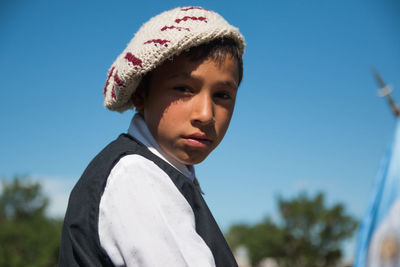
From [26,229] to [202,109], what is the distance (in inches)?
1484

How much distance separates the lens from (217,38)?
161cm

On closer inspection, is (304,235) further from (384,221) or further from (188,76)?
(188,76)

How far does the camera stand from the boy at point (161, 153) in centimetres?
115

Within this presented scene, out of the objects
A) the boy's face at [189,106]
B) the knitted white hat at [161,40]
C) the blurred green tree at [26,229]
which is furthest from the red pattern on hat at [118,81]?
the blurred green tree at [26,229]

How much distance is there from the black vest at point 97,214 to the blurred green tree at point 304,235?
143ft

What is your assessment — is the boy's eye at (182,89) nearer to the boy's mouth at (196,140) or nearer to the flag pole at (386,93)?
the boy's mouth at (196,140)

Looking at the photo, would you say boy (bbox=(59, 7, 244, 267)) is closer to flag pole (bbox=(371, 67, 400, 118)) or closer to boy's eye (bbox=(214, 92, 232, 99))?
boy's eye (bbox=(214, 92, 232, 99))

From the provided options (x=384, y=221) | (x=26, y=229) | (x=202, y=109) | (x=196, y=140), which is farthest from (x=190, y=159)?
(x=26, y=229)

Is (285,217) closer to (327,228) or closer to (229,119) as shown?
(327,228)

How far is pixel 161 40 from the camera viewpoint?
1.50 metres

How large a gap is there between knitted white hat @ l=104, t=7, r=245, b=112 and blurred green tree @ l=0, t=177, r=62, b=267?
34.9 m

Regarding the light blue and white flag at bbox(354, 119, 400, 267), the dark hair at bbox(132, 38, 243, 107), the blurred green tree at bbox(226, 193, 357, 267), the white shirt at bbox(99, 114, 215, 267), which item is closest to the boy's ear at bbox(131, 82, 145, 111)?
the dark hair at bbox(132, 38, 243, 107)

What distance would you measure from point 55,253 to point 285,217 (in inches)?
880

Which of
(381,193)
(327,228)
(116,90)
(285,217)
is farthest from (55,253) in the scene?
(116,90)
